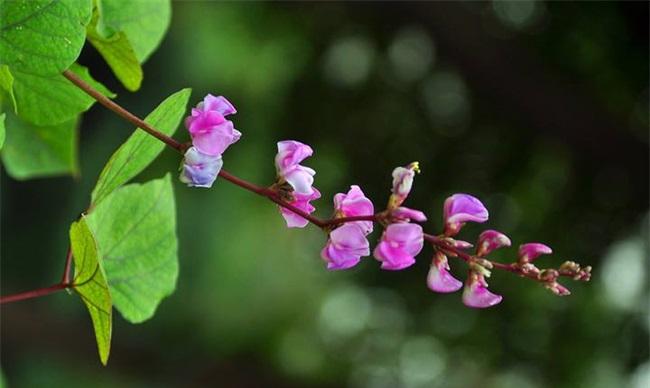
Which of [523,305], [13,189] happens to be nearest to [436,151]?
[523,305]

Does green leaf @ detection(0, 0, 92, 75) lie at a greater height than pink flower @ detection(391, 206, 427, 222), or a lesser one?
lesser

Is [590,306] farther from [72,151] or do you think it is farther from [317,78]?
[72,151]

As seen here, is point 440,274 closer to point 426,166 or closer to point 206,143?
Answer: point 206,143

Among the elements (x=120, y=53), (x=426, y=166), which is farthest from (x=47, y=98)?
(x=426, y=166)

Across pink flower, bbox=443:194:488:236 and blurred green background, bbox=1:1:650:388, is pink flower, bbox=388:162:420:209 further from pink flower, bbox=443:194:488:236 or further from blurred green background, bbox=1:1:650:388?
blurred green background, bbox=1:1:650:388

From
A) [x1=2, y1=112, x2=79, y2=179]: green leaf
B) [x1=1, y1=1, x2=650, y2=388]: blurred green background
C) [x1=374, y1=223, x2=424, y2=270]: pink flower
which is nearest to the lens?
[x1=374, y1=223, x2=424, y2=270]: pink flower

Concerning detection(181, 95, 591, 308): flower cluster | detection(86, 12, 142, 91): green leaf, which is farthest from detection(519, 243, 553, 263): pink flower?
detection(86, 12, 142, 91): green leaf

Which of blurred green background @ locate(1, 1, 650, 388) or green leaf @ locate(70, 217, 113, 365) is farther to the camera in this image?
blurred green background @ locate(1, 1, 650, 388)
